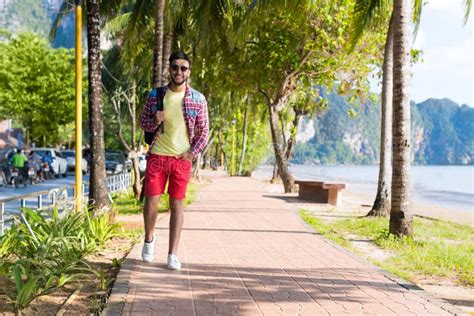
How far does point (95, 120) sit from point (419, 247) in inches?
217

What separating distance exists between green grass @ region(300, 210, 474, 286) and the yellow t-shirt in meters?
2.68

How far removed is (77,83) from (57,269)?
16.8 feet

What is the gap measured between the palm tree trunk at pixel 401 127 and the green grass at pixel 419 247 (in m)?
0.32

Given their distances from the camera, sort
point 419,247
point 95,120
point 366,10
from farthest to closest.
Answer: point 366,10 → point 95,120 → point 419,247

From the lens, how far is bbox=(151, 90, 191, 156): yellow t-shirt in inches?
220

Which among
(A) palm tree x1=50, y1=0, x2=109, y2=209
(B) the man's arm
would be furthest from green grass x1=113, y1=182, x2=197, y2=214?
(B) the man's arm

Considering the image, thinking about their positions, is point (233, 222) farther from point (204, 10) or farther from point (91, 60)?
point (204, 10)

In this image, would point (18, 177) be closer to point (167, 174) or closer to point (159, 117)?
point (167, 174)

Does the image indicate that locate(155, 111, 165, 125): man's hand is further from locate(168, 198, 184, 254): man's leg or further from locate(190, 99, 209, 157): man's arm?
locate(168, 198, 184, 254): man's leg

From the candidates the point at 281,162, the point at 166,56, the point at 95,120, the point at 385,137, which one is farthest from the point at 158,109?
the point at 281,162

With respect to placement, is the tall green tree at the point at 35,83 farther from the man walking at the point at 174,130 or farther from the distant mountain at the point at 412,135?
the distant mountain at the point at 412,135

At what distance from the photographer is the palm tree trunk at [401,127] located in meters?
8.92

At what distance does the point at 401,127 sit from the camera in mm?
8930

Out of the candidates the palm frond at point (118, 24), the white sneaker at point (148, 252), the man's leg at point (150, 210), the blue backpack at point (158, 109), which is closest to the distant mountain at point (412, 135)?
the palm frond at point (118, 24)
